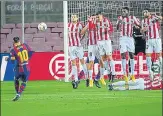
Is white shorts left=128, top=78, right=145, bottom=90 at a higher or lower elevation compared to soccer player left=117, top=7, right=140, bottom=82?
lower

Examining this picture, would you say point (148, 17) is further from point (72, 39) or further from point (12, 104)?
point (12, 104)

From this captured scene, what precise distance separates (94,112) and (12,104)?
95.6 inches

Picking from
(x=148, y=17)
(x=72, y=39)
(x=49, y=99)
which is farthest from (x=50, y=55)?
(x=49, y=99)

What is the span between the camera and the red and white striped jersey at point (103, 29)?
16906 mm

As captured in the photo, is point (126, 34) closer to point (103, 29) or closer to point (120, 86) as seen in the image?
point (103, 29)

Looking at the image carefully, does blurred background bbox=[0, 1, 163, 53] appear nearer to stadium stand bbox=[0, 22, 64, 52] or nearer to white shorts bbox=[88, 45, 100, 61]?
stadium stand bbox=[0, 22, 64, 52]

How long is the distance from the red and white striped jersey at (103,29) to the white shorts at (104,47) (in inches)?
4.6

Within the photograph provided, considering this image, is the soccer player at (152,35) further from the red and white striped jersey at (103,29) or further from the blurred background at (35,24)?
the blurred background at (35,24)

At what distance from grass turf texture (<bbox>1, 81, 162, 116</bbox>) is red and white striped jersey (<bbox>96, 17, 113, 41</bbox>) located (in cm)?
248

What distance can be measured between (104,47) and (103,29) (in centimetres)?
46

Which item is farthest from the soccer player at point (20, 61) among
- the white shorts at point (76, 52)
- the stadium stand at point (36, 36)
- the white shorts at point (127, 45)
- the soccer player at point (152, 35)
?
the stadium stand at point (36, 36)

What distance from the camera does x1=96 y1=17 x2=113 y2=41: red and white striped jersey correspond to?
666 inches

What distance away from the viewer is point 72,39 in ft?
59.1

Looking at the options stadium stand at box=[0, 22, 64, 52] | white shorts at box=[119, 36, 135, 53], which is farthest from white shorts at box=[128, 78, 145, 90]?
stadium stand at box=[0, 22, 64, 52]
